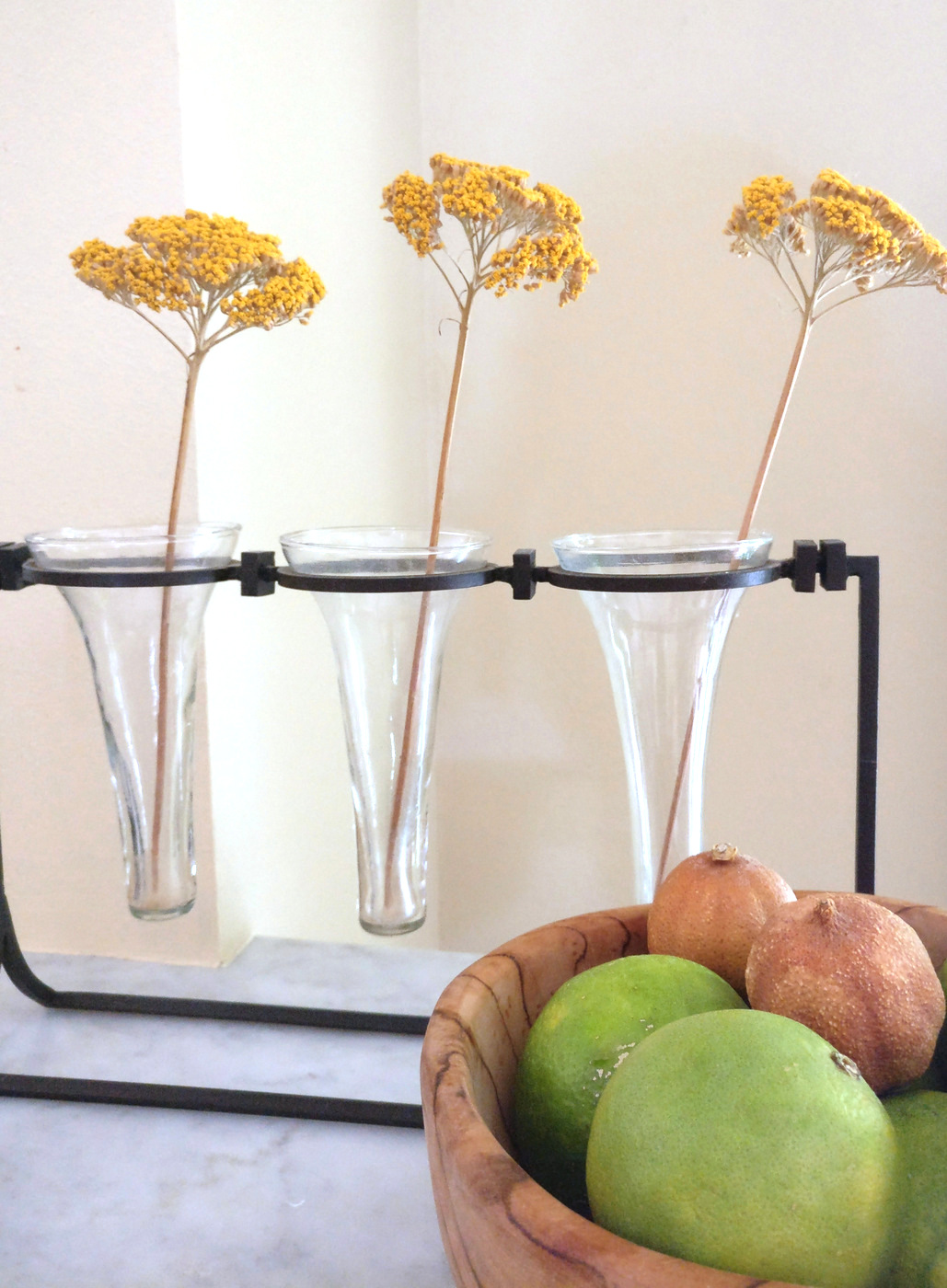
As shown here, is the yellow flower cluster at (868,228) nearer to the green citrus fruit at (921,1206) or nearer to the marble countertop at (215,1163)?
the green citrus fruit at (921,1206)

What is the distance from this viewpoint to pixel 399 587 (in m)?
0.51

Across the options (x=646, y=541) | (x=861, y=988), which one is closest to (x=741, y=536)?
(x=646, y=541)

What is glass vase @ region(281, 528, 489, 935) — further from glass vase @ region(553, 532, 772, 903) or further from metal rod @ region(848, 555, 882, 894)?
metal rod @ region(848, 555, 882, 894)

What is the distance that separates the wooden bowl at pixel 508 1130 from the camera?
0.25 metres

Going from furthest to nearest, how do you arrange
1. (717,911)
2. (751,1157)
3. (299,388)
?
(299,388) < (717,911) < (751,1157)

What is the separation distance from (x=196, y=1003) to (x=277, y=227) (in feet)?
1.95

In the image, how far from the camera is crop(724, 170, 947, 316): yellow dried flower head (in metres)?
0.48

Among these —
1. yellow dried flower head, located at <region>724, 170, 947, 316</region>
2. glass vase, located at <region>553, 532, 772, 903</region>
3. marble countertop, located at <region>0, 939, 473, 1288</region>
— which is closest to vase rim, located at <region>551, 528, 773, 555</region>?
glass vase, located at <region>553, 532, 772, 903</region>

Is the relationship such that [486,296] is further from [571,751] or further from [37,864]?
[37,864]

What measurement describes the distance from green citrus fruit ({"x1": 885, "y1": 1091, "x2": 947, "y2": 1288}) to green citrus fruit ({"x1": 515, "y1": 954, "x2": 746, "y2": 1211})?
7 centimetres

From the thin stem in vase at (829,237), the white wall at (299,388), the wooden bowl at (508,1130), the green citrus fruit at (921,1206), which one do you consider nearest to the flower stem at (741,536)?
the thin stem in vase at (829,237)

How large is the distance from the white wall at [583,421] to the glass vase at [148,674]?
0.74ft

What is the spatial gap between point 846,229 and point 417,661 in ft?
0.93

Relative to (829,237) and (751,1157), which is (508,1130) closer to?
(751,1157)
